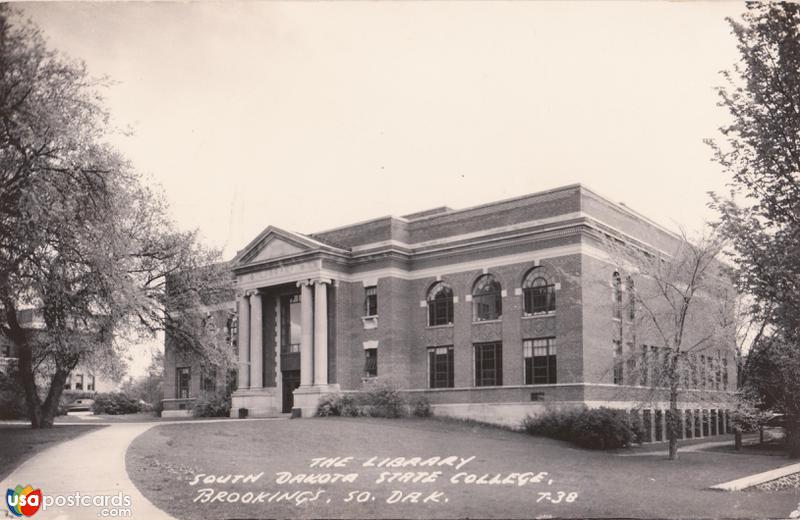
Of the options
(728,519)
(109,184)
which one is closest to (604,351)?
(728,519)

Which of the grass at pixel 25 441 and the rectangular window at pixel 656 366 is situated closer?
the grass at pixel 25 441

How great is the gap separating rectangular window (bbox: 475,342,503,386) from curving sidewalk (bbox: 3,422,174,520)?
16.9m

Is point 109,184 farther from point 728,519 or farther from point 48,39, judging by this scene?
point 728,519

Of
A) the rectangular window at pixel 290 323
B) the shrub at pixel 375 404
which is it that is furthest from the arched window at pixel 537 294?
the rectangular window at pixel 290 323

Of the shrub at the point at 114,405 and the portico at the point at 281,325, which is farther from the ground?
the portico at the point at 281,325

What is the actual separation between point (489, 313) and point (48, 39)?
2289 centimetres

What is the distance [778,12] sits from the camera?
17938mm

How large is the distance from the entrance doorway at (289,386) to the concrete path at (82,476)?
17147 millimetres

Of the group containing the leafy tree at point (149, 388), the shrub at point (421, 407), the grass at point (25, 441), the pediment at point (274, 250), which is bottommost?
the leafy tree at point (149, 388)

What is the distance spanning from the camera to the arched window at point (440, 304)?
37594 millimetres

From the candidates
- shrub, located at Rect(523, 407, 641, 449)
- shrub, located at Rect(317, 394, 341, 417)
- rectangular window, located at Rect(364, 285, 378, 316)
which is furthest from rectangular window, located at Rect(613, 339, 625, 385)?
shrub, located at Rect(317, 394, 341, 417)

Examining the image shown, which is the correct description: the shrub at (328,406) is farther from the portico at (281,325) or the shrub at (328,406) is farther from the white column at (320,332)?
the white column at (320,332)

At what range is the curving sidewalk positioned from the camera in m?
16.6

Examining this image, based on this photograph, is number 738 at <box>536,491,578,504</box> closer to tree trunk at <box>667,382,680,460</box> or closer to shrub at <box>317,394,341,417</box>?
tree trunk at <box>667,382,680,460</box>
